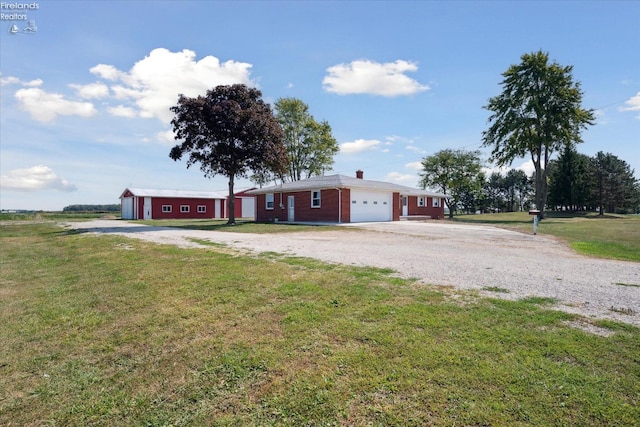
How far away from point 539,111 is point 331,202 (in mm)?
25125

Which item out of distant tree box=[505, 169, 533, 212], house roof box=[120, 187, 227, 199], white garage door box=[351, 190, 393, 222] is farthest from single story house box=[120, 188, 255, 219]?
distant tree box=[505, 169, 533, 212]

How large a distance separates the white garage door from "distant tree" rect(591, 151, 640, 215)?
39885mm

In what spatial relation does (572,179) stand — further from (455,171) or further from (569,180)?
(455,171)

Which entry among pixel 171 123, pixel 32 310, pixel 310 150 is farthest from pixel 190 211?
pixel 32 310

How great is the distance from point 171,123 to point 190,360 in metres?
23.8

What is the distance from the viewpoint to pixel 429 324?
394cm

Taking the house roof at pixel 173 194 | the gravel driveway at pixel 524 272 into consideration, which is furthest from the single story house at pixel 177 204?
the gravel driveway at pixel 524 272

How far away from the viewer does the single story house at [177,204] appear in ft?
133

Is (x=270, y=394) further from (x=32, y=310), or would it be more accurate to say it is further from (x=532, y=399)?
(x=32, y=310)

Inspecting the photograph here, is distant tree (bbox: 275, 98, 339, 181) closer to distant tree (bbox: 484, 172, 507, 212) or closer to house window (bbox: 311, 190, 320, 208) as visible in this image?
house window (bbox: 311, 190, 320, 208)

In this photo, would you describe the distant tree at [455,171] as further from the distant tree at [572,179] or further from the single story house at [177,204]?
the single story house at [177,204]

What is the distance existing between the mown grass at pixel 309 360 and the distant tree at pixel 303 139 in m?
41.0

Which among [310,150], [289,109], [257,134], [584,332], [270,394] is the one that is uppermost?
[289,109]

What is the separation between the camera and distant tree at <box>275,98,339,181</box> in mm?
45594
